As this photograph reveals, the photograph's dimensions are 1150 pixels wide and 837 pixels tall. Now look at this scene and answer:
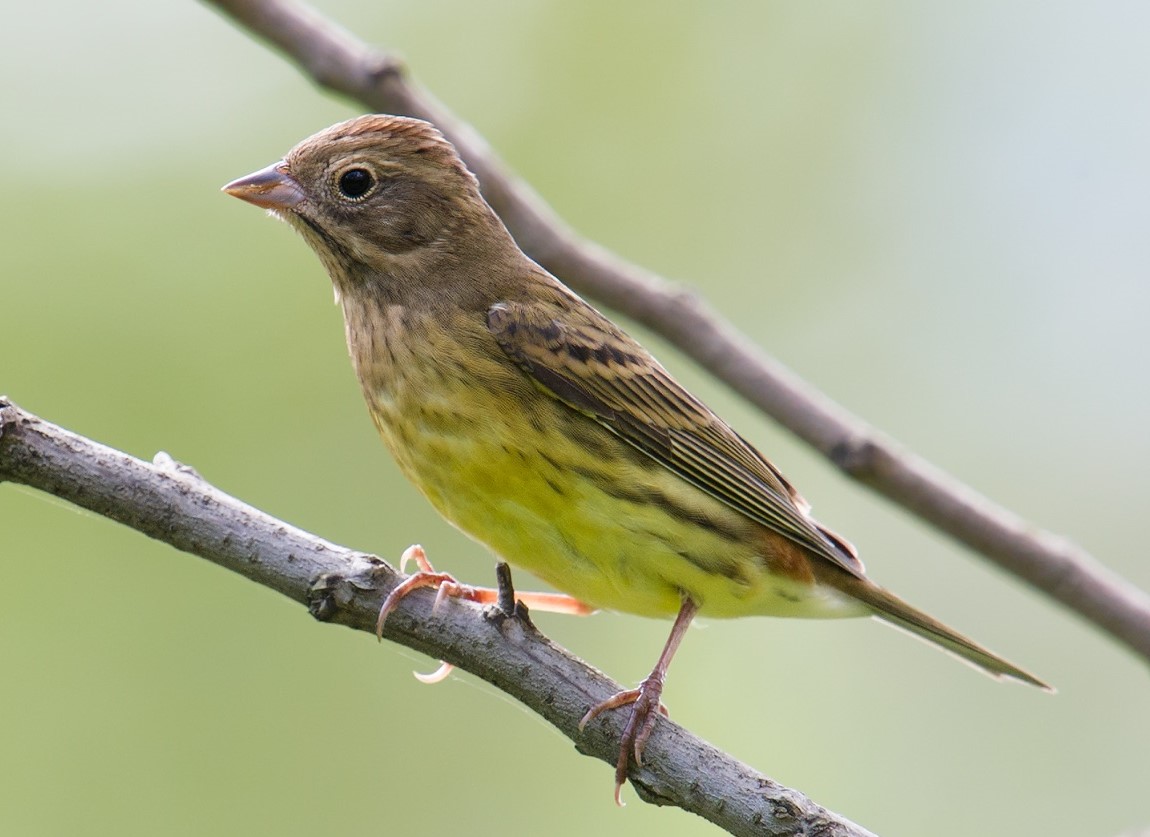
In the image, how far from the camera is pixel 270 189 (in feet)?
16.7

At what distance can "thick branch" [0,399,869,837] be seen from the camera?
11.7ft

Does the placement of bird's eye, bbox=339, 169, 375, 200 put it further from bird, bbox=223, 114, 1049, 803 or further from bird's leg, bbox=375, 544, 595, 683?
bird's leg, bbox=375, 544, 595, 683

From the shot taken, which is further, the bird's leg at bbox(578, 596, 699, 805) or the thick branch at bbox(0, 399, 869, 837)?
the bird's leg at bbox(578, 596, 699, 805)

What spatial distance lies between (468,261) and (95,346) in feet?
13.2

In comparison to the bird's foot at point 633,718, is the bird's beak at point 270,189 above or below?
above

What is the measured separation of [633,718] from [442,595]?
68 centimetres

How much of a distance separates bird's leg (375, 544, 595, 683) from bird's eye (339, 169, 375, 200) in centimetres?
140

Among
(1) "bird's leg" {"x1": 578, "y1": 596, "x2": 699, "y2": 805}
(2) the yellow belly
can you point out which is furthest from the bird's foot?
(2) the yellow belly

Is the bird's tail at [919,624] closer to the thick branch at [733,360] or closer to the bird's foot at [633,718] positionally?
the thick branch at [733,360]

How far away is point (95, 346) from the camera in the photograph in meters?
8.41

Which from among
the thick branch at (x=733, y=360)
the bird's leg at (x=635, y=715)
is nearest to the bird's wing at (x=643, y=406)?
the thick branch at (x=733, y=360)

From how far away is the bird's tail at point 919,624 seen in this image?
522cm

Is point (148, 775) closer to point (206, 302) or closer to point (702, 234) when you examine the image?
point (206, 302)

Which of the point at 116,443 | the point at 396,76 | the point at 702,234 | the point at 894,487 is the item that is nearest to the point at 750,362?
the point at 894,487
